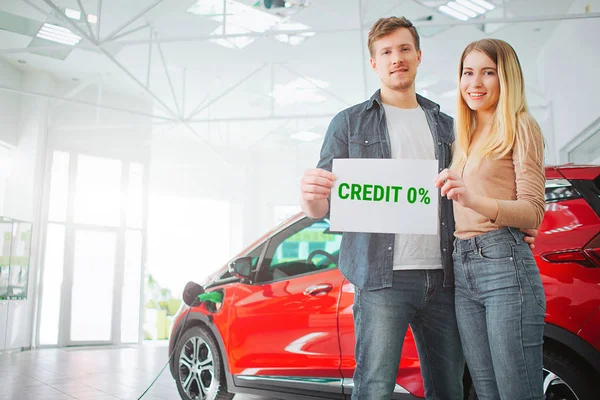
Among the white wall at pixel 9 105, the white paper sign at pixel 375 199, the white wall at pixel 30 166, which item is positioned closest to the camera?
the white paper sign at pixel 375 199

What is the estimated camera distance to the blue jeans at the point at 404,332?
1.67 meters

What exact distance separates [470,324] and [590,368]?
1059mm

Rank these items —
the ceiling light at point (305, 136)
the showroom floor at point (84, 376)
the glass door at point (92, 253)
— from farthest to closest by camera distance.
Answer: the ceiling light at point (305, 136), the glass door at point (92, 253), the showroom floor at point (84, 376)

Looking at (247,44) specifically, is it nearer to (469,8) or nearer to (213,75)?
(213,75)

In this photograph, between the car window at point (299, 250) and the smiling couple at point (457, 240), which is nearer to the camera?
the smiling couple at point (457, 240)

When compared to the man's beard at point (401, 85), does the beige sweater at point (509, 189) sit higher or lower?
lower

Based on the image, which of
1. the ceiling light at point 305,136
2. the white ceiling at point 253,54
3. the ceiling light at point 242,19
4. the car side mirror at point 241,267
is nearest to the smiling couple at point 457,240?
the car side mirror at point 241,267

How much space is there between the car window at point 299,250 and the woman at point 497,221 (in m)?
2.02

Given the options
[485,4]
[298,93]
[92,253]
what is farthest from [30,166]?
[485,4]

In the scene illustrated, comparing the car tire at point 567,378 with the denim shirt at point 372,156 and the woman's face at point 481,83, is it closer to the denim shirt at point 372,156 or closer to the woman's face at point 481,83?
the denim shirt at point 372,156

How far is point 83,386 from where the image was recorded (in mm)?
5516

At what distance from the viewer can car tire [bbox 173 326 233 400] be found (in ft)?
12.6

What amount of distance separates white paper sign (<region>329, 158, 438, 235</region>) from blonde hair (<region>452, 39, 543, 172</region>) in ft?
0.64

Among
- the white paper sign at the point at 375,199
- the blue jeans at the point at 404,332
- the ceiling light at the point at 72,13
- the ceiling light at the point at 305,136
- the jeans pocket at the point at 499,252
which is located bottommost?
the blue jeans at the point at 404,332
